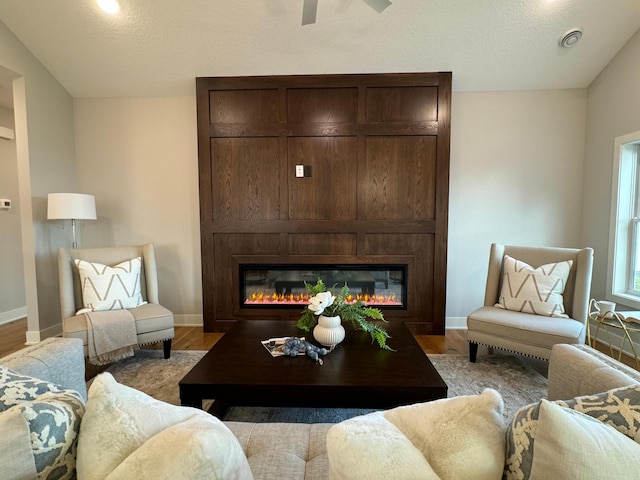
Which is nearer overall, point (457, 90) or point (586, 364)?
point (586, 364)

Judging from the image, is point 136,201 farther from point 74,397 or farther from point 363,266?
point 74,397

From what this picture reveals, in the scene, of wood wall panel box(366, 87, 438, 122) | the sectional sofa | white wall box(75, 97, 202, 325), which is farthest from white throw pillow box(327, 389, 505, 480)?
white wall box(75, 97, 202, 325)

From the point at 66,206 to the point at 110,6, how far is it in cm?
177

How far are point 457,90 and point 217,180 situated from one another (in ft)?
9.03

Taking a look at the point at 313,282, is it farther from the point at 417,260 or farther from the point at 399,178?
the point at 399,178

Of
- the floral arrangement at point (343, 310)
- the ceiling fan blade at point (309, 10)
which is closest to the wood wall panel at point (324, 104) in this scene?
the ceiling fan blade at point (309, 10)

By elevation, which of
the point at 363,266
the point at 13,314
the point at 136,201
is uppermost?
the point at 136,201

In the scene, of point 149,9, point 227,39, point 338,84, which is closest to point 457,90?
point 338,84

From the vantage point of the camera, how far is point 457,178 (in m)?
3.42

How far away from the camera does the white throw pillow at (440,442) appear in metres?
0.61

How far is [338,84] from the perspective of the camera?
3.13m

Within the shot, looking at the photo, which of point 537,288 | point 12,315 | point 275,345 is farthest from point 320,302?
point 12,315

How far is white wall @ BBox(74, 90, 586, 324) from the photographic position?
3.34 metres

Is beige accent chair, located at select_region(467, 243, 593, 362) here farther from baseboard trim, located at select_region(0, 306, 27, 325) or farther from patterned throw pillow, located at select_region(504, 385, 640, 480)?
baseboard trim, located at select_region(0, 306, 27, 325)
